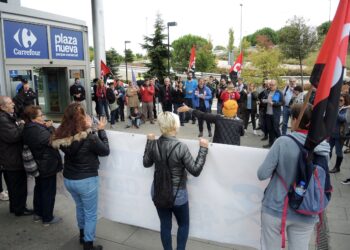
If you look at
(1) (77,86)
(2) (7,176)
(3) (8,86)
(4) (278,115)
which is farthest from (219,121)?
(1) (77,86)

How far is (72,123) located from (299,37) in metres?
27.1

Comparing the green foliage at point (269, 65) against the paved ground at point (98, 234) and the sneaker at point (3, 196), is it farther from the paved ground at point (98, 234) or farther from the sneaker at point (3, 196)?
the sneaker at point (3, 196)

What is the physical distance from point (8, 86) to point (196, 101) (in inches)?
245

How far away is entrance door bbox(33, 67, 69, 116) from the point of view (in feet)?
40.8

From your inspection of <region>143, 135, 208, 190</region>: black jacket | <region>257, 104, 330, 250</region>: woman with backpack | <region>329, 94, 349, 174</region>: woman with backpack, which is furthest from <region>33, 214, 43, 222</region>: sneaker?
<region>329, 94, 349, 174</region>: woman with backpack

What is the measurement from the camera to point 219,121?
16.6 feet

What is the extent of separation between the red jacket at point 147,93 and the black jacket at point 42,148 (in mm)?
8957

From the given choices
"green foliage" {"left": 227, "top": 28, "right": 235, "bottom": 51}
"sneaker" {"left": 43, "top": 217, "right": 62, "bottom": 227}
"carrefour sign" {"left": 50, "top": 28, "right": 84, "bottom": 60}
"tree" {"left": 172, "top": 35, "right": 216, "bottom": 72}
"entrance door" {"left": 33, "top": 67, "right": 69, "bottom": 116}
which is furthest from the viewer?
"green foliage" {"left": 227, "top": 28, "right": 235, "bottom": 51}

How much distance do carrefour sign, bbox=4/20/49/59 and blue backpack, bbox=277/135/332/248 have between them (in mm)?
8709

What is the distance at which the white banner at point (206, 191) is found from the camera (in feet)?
11.5

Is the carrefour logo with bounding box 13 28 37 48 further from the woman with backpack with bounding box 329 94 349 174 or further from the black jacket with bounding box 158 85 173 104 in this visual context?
the woman with backpack with bounding box 329 94 349 174

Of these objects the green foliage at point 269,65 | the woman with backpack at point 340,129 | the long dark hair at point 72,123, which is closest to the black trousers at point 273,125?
the woman with backpack at point 340,129

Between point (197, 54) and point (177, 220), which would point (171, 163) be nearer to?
point (177, 220)

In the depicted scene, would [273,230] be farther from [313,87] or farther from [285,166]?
[313,87]
